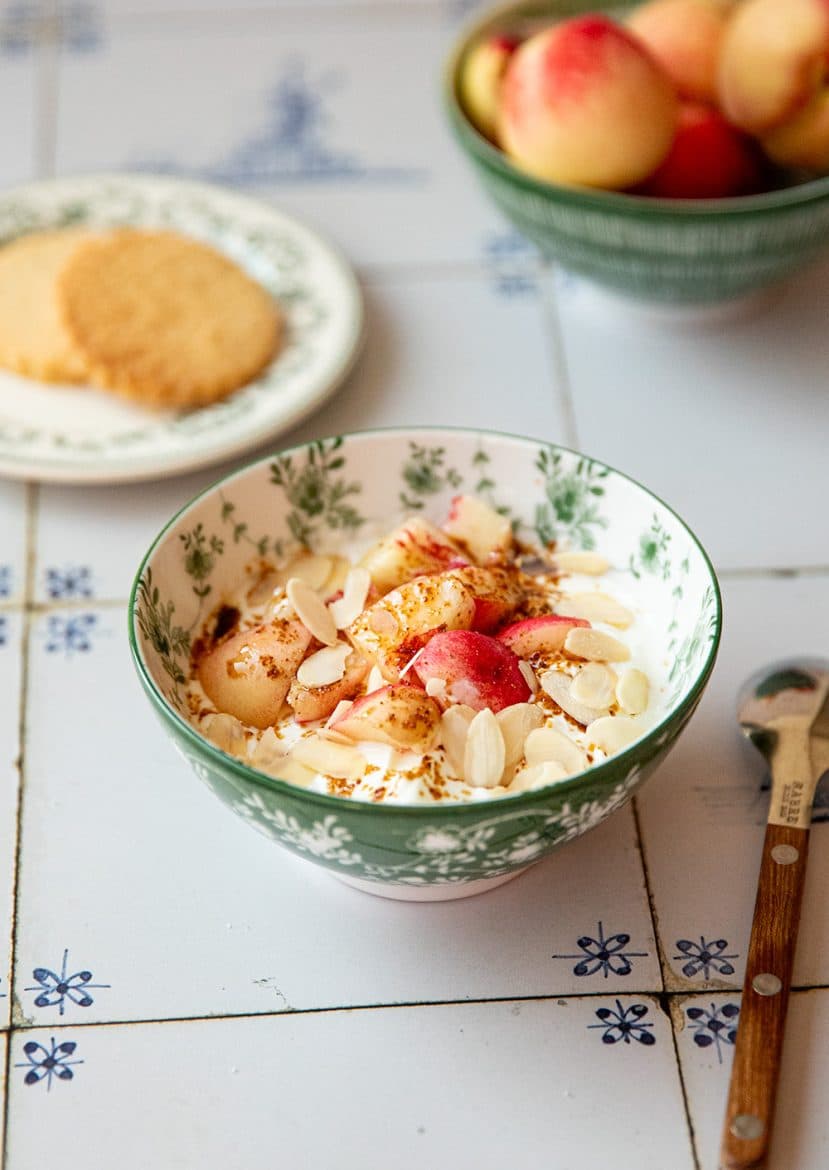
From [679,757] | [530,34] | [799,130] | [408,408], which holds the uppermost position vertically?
[530,34]

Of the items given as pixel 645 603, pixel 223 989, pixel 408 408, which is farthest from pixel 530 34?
pixel 223 989

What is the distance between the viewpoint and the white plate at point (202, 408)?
0.95 metres

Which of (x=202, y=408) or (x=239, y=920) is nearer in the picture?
(x=239, y=920)

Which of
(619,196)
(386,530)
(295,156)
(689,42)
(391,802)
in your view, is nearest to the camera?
(391,802)

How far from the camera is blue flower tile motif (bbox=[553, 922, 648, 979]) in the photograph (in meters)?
0.67

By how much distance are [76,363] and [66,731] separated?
33 cm

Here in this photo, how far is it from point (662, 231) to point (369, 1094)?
1.97 ft

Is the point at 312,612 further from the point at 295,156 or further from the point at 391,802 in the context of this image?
the point at 295,156

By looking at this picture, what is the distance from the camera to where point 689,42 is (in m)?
1.02

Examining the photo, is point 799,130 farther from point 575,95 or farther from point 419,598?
point 419,598

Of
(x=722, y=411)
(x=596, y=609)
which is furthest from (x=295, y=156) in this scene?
(x=596, y=609)

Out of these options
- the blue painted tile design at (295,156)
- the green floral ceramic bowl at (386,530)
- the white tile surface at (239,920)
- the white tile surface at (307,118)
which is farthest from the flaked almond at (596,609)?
the blue painted tile design at (295,156)

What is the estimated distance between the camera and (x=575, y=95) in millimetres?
938

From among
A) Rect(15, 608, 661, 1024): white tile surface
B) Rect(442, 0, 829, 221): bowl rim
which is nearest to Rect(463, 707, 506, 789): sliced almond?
Rect(15, 608, 661, 1024): white tile surface
